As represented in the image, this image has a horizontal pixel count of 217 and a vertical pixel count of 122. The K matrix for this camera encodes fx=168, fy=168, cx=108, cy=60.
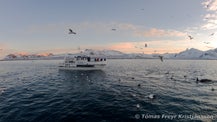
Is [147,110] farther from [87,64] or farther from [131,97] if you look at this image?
[87,64]

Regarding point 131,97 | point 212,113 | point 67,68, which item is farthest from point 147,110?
point 67,68

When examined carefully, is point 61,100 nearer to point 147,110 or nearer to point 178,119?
point 147,110

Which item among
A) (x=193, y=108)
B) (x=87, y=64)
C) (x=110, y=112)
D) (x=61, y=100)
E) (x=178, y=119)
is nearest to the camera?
(x=178, y=119)

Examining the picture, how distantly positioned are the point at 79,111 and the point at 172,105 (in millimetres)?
13685

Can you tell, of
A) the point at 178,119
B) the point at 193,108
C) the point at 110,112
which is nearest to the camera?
the point at 178,119

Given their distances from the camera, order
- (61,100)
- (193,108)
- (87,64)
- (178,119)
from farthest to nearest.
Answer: (87,64)
(61,100)
(193,108)
(178,119)

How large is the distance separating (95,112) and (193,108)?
13981mm

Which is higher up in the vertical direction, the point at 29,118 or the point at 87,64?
the point at 87,64

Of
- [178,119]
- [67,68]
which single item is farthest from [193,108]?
[67,68]

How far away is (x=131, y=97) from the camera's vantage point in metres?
28.9

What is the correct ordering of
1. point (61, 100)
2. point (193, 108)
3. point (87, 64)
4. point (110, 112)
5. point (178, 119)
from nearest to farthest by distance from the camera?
point (178, 119) < point (110, 112) < point (193, 108) < point (61, 100) < point (87, 64)

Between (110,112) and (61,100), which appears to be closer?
(110,112)

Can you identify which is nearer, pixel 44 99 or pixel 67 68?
pixel 44 99

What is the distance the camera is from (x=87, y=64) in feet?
244
